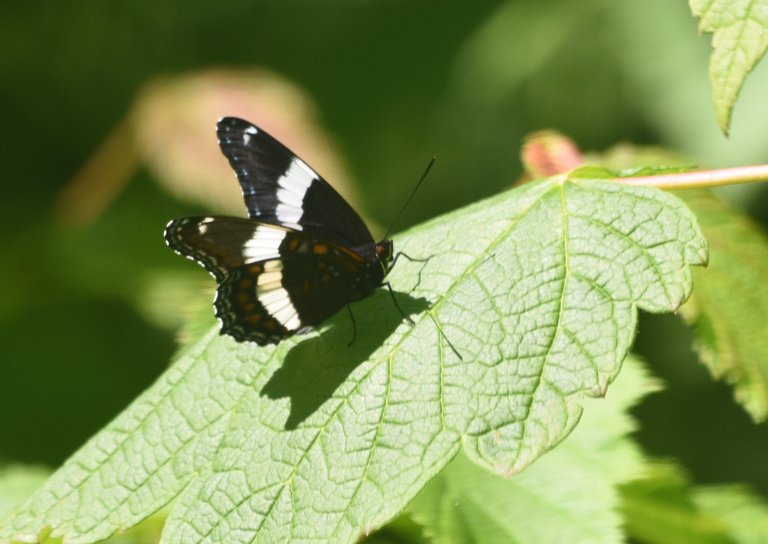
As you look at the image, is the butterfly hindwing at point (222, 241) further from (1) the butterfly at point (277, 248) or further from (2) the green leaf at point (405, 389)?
(2) the green leaf at point (405, 389)

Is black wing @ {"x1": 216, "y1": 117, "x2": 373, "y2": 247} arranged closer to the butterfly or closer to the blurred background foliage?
the butterfly

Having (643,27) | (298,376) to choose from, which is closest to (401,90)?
(643,27)

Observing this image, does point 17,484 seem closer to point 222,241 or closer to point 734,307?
point 222,241

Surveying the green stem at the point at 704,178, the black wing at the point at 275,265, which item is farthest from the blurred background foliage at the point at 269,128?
the green stem at the point at 704,178

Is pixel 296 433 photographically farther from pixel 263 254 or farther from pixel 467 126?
pixel 467 126

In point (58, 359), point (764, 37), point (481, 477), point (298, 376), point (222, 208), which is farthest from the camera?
point (58, 359)

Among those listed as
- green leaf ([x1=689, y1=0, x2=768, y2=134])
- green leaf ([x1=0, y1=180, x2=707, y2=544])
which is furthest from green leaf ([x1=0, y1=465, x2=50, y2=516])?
green leaf ([x1=689, y1=0, x2=768, y2=134])

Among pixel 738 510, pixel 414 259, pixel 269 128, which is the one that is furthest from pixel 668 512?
pixel 269 128
